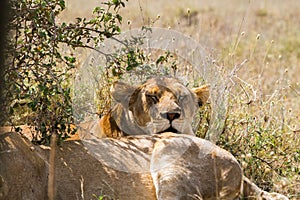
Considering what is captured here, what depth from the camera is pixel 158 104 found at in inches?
170

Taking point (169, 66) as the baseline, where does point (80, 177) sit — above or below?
below

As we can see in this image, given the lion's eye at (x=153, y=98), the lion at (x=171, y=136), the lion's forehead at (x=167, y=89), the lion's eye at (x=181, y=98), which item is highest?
the lion's forehead at (x=167, y=89)

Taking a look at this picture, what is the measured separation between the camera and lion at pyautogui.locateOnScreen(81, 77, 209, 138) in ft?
13.9

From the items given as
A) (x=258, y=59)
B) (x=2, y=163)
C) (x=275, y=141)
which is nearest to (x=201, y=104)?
(x=275, y=141)

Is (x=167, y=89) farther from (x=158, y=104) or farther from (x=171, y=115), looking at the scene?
(x=171, y=115)

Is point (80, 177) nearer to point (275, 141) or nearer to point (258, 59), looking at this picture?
point (275, 141)

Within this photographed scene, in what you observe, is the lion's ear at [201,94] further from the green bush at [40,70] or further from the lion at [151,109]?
the green bush at [40,70]

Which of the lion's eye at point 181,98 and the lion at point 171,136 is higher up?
the lion's eye at point 181,98

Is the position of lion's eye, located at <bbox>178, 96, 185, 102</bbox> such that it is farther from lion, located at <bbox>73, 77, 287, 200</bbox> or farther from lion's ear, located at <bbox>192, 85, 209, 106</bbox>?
lion's ear, located at <bbox>192, 85, 209, 106</bbox>

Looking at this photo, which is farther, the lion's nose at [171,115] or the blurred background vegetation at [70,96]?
the lion's nose at [171,115]

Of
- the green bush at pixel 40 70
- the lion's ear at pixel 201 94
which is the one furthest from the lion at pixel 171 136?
the green bush at pixel 40 70

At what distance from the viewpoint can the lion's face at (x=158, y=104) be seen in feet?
13.9

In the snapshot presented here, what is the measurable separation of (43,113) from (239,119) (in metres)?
1.70

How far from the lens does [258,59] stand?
8.15 metres
